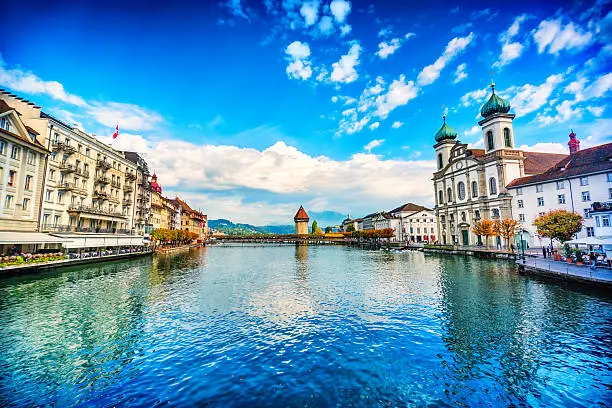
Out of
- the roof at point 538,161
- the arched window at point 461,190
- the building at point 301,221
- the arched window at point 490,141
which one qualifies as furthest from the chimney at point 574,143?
the building at point 301,221

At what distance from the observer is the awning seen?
2968 centimetres

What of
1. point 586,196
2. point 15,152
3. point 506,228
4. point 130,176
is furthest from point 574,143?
point 15,152

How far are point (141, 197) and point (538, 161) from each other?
90.3m

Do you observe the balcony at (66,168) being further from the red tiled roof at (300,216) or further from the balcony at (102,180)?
the red tiled roof at (300,216)

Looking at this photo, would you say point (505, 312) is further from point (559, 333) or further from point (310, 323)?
point (310, 323)

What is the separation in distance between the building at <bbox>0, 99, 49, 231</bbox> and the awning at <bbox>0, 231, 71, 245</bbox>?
6.69ft

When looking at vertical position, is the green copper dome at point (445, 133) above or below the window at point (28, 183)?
above

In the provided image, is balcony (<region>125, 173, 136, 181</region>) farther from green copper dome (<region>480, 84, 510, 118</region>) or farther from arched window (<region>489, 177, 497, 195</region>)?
green copper dome (<region>480, 84, 510, 118</region>)

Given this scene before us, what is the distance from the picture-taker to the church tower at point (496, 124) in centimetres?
6625

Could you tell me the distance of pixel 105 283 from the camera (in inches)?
→ 1075

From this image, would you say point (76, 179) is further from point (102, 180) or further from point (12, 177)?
point (12, 177)

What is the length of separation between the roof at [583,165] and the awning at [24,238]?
7198 cm

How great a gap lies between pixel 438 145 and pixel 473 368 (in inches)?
3476

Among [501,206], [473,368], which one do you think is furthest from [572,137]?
[473,368]
